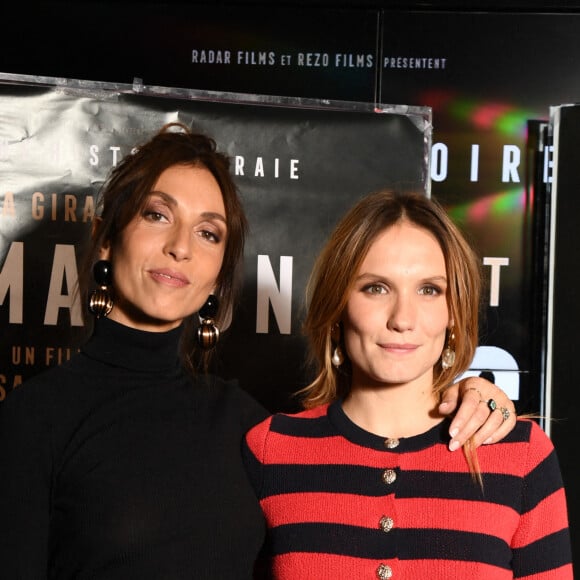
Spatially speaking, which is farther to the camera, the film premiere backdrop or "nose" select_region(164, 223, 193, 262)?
the film premiere backdrop

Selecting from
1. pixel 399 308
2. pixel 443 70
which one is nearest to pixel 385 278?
pixel 399 308

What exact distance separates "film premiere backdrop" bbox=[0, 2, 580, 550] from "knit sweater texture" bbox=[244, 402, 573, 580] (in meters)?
1.46

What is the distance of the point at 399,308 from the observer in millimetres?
1442

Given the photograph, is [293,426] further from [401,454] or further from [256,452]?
[401,454]

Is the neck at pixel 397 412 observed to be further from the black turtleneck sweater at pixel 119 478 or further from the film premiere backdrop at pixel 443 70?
the film premiere backdrop at pixel 443 70

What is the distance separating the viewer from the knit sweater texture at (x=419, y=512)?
1401 mm

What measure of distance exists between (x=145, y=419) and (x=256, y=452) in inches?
8.8

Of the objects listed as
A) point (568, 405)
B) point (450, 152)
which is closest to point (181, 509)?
point (568, 405)

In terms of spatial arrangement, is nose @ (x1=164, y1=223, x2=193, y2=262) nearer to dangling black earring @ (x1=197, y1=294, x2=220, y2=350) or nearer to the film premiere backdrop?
dangling black earring @ (x1=197, y1=294, x2=220, y2=350)

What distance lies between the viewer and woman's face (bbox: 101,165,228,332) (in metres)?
1.61

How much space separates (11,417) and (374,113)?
1373mm

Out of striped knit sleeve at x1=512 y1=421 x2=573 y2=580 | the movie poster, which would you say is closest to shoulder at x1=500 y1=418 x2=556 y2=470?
striped knit sleeve at x1=512 y1=421 x2=573 y2=580

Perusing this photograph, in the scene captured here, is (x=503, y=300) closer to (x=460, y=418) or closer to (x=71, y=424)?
(x=460, y=418)

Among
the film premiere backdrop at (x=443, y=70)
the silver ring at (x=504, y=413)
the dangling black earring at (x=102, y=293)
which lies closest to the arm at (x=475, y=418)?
the silver ring at (x=504, y=413)
